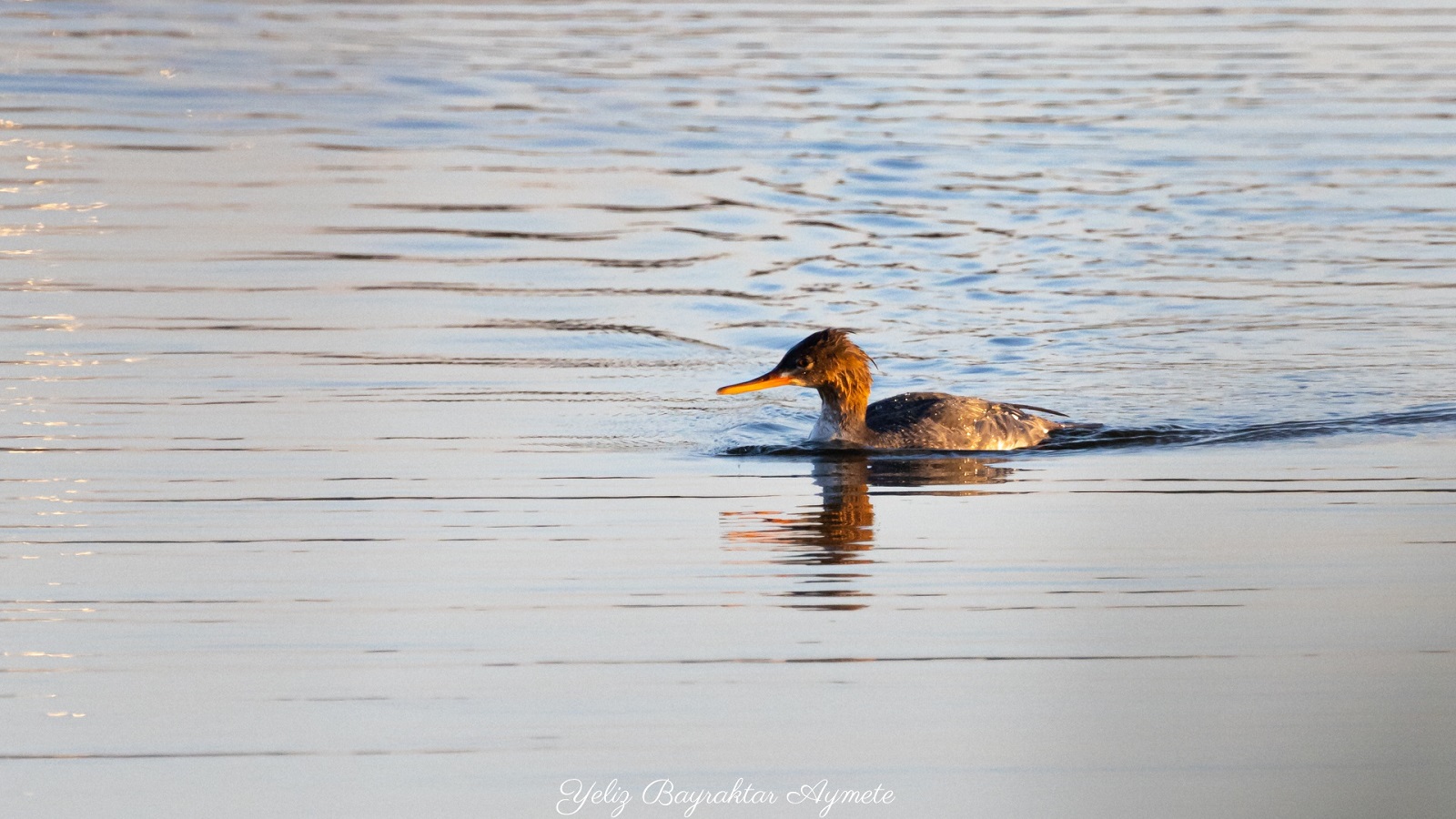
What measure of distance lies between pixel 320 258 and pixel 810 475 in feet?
20.9

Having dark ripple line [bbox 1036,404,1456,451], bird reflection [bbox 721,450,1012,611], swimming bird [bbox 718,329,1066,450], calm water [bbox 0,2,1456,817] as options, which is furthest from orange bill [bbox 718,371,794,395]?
dark ripple line [bbox 1036,404,1456,451]

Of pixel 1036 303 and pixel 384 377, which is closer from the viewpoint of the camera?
pixel 384 377

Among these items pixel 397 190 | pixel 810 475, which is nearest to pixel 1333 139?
pixel 397 190

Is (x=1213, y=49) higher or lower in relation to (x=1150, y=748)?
higher

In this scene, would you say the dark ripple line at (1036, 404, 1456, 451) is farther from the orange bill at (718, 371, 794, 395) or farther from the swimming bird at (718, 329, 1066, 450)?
the orange bill at (718, 371, 794, 395)

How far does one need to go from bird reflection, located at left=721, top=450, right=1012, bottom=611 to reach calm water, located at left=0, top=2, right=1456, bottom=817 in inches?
2.0

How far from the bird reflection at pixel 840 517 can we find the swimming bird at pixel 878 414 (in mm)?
153

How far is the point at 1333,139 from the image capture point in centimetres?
2195

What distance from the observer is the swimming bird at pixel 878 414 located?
11.6 metres

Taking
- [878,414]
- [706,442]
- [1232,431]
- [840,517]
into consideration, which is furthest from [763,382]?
[1232,431]

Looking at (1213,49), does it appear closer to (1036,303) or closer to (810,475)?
(1036,303)

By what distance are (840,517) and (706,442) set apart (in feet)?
6.55

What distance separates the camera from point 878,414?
468 inches

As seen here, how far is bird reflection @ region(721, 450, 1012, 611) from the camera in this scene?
830 cm
